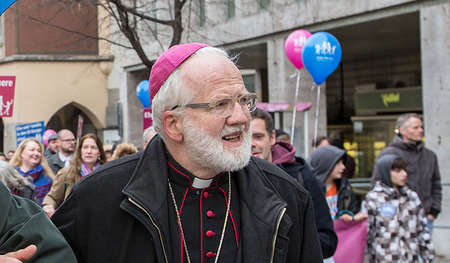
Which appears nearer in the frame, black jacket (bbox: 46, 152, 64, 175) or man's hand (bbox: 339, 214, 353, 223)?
man's hand (bbox: 339, 214, 353, 223)

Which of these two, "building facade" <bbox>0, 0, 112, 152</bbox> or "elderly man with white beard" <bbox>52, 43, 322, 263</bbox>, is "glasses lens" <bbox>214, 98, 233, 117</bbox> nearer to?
"elderly man with white beard" <bbox>52, 43, 322, 263</bbox>

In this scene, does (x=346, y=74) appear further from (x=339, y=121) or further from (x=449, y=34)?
(x=449, y=34)

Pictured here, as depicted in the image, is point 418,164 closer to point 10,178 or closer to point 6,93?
point 10,178

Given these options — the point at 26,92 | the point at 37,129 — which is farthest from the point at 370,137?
the point at 26,92

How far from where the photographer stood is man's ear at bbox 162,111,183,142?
246 cm

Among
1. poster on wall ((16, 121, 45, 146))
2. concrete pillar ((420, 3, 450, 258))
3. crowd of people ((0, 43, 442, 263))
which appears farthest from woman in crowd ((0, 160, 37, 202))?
poster on wall ((16, 121, 45, 146))

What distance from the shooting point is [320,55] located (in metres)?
10.2

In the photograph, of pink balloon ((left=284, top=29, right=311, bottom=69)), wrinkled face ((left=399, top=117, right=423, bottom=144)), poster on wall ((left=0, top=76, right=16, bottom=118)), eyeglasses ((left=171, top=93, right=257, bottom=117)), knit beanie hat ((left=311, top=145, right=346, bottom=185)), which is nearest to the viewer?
eyeglasses ((left=171, top=93, right=257, bottom=117))

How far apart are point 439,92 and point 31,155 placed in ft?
20.4

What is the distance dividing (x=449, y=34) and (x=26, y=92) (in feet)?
57.8

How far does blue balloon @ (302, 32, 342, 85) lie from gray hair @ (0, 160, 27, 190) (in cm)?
537

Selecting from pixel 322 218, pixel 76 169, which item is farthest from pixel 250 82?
pixel 322 218

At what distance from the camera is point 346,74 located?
62.0 feet

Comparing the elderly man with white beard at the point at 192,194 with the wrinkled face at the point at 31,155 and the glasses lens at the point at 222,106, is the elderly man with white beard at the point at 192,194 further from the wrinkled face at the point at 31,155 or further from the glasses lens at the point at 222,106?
the wrinkled face at the point at 31,155
